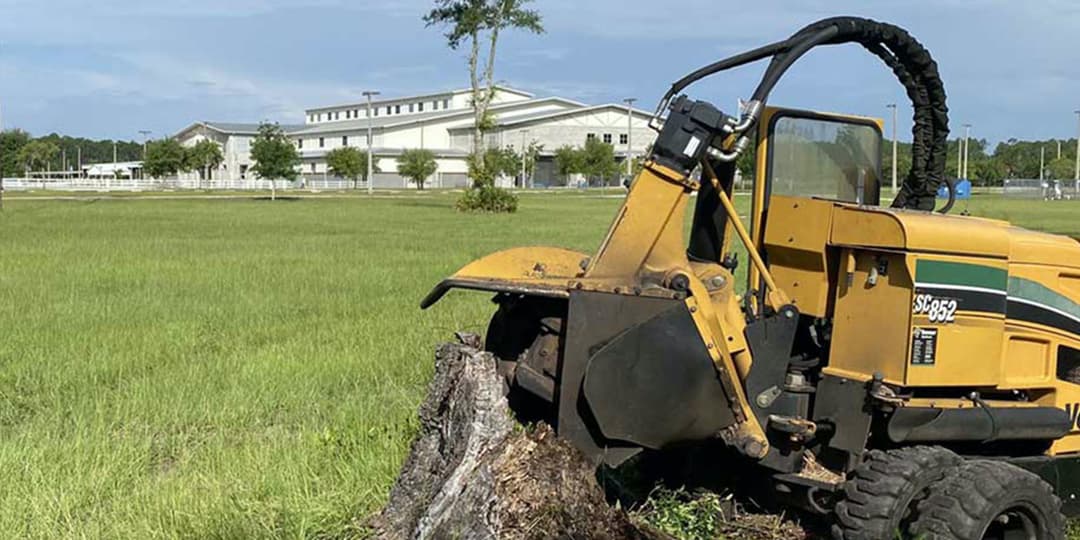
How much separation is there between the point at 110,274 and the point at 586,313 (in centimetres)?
1311

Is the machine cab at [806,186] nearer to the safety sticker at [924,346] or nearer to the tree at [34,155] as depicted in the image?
the safety sticker at [924,346]

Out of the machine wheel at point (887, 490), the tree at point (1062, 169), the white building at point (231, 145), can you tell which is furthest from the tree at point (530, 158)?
the machine wheel at point (887, 490)

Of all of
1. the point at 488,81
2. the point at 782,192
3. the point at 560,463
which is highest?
the point at 488,81

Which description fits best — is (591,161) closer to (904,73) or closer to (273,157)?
(273,157)

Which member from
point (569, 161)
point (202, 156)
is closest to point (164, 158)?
point (202, 156)

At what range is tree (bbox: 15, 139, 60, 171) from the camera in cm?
12164

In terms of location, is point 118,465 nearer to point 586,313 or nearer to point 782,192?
point 586,313

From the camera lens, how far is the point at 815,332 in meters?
4.89

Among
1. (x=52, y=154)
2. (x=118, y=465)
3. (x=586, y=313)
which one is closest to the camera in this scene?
(x=586, y=313)

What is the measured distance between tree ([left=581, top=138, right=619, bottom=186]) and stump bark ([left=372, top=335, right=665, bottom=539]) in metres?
96.9

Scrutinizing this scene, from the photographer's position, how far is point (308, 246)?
22.5 metres

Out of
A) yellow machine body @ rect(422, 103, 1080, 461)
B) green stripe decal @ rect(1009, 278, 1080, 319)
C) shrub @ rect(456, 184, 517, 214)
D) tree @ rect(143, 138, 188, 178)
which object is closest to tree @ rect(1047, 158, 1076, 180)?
shrub @ rect(456, 184, 517, 214)

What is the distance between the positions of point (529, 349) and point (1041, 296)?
7.88 feet

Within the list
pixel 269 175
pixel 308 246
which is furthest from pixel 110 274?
pixel 269 175
